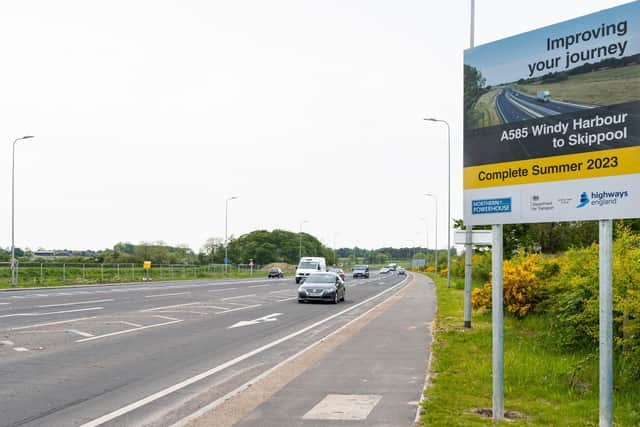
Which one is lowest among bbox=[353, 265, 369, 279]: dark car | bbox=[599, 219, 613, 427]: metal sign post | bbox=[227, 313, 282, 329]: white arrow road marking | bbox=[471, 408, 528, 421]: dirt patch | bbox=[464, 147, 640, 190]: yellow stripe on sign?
bbox=[353, 265, 369, 279]: dark car

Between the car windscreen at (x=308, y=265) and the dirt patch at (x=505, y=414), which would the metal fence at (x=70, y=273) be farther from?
the dirt patch at (x=505, y=414)

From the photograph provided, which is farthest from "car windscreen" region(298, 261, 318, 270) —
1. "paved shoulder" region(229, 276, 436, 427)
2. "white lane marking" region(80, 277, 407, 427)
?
"paved shoulder" region(229, 276, 436, 427)

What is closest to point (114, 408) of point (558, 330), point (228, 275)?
point (558, 330)

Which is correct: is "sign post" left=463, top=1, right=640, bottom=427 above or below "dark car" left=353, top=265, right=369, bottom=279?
above

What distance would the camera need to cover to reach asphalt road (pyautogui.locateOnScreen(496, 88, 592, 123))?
674cm

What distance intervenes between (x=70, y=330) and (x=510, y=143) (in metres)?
12.1

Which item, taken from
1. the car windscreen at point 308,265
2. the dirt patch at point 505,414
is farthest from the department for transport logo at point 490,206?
the car windscreen at point 308,265

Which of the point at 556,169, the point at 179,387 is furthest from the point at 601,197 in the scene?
the point at 179,387

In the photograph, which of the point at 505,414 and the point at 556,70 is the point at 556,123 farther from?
the point at 505,414

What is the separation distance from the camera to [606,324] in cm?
601

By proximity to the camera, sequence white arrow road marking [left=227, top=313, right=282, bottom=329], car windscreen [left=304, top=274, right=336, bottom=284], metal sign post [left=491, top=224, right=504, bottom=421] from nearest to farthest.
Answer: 1. metal sign post [left=491, top=224, right=504, bottom=421]
2. white arrow road marking [left=227, top=313, right=282, bottom=329]
3. car windscreen [left=304, top=274, right=336, bottom=284]

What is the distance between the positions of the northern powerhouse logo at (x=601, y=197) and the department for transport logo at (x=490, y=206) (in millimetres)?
903

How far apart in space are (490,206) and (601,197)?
1.38 meters

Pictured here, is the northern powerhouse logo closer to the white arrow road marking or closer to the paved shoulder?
the paved shoulder
